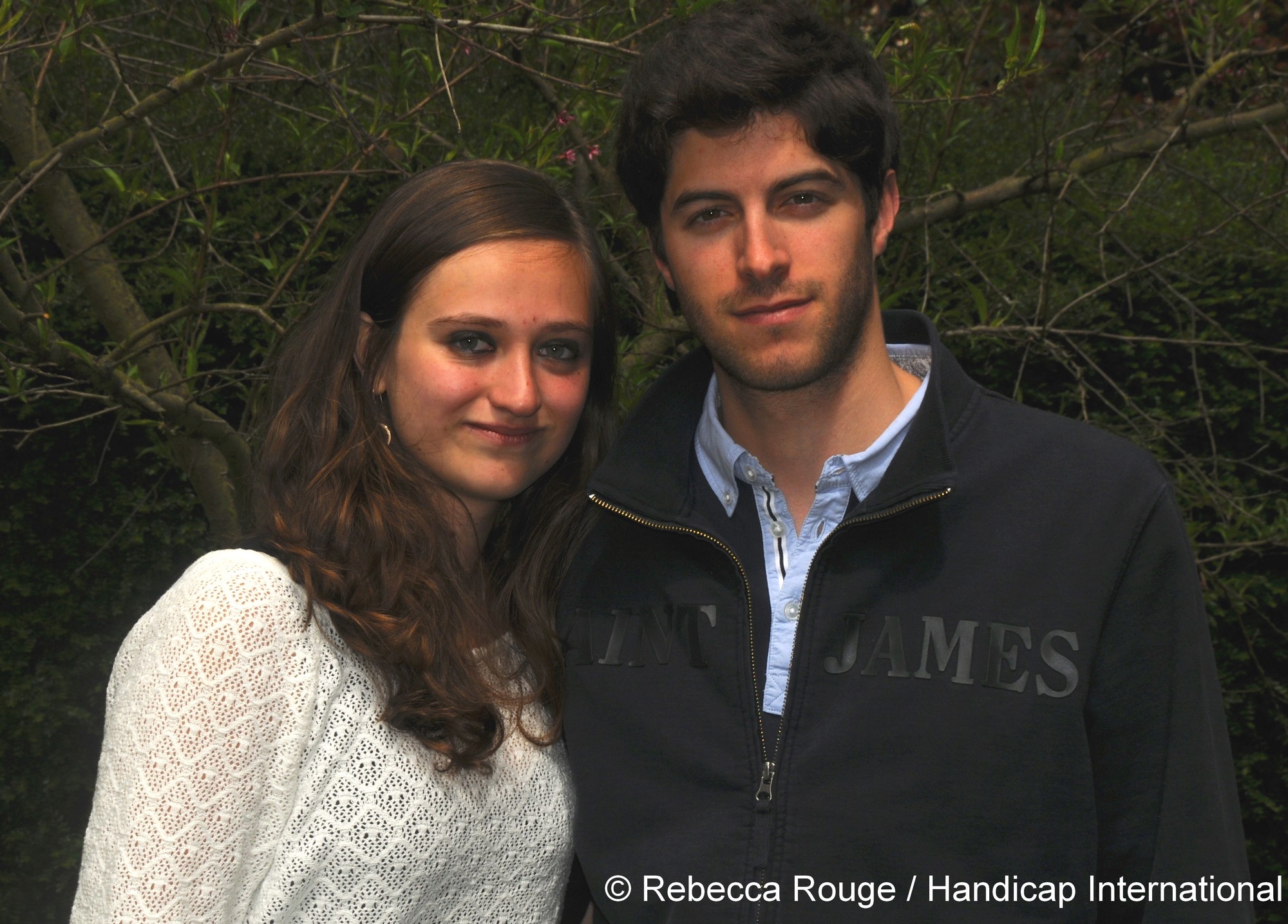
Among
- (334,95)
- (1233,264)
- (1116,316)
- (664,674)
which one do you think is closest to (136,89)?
(334,95)

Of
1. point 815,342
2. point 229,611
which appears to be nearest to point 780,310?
point 815,342

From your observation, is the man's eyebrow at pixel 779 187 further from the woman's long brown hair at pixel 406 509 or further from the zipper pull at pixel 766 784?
the zipper pull at pixel 766 784

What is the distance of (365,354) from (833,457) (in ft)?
2.79

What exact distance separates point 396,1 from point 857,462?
48.6 inches

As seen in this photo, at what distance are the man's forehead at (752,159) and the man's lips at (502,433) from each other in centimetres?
50

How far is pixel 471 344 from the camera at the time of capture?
194 cm

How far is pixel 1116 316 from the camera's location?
377 centimetres

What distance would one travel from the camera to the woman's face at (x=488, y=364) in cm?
192

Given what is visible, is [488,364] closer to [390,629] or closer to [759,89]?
[390,629]

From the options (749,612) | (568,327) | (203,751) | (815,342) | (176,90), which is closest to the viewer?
(203,751)

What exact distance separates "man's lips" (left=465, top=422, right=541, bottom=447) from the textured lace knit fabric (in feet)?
1.35

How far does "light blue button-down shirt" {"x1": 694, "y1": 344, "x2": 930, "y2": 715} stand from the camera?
1.78 meters

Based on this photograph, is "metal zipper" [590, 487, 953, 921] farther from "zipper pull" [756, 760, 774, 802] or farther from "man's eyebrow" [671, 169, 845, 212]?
"man's eyebrow" [671, 169, 845, 212]

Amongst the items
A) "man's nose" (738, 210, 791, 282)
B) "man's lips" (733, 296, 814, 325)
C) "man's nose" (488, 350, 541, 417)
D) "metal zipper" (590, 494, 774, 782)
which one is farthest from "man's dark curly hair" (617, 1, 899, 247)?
"metal zipper" (590, 494, 774, 782)
